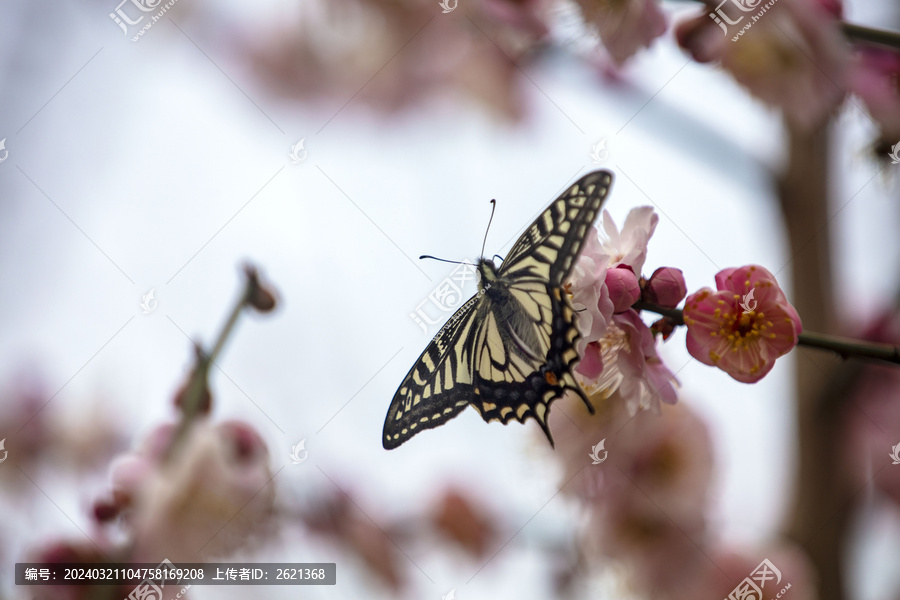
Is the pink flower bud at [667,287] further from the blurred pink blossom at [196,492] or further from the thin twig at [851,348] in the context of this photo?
the blurred pink blossom at [196,492]

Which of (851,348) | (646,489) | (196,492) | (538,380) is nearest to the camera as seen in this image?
(851,348)

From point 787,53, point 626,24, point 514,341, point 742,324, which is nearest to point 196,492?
point 514,341

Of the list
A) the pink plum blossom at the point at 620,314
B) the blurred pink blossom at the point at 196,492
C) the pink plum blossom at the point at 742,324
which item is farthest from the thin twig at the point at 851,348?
the blurred pink blossom at the point at 196,492

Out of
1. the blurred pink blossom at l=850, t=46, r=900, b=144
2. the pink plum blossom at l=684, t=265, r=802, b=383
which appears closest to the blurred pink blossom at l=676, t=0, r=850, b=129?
the blurred pink blossom at l=850, t=46, r=900, b=144

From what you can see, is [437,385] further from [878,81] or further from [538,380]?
[878,81]

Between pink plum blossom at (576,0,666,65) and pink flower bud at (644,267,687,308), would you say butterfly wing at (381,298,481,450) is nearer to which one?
pink flower bud at (644,267,687,308)

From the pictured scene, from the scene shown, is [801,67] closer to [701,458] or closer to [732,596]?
[701,458]

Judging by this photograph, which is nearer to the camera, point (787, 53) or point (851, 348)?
point (851, 348)
